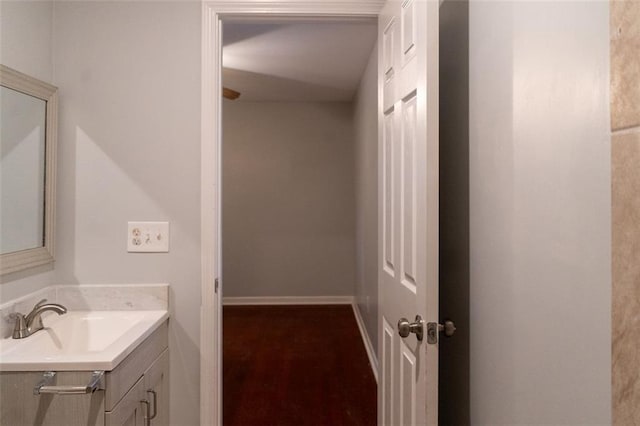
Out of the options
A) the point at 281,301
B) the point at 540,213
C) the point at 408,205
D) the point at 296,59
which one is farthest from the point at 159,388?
the point at 281,301

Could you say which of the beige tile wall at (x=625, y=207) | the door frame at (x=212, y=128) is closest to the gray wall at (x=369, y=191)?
the door frame at (x=212, y=128)

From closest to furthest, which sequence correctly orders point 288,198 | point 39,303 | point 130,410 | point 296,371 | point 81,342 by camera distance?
point 130,410, point 39,303, point 81,342, point 296,371, point 288,198

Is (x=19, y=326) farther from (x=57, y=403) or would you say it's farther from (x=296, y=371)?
(x=296, y=371)

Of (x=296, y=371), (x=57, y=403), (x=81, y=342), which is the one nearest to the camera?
(x=57, y=403)

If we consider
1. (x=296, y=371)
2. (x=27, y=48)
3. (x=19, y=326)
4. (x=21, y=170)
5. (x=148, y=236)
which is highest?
(x=27, y=48)

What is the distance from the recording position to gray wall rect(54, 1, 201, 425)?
1.83m

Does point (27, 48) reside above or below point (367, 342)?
above

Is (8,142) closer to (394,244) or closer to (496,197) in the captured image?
(394,244)

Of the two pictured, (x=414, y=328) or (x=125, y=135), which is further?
(x=125, y=135)

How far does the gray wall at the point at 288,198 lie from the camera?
17.2ft

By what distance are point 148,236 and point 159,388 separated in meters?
0.62

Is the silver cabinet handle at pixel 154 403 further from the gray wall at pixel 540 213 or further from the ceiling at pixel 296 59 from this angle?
the ceiling at pixel 296 59

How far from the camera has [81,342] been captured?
1704mm

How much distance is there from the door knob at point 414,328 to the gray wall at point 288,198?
4017mm
